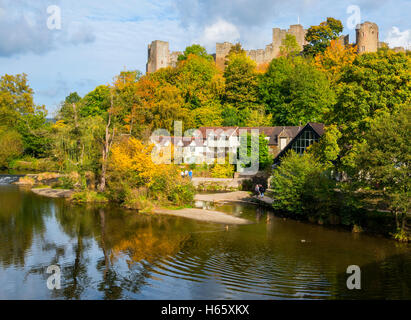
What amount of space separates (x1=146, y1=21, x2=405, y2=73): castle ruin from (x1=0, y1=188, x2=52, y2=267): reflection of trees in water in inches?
2020

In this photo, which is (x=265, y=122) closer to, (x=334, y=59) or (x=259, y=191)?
(x=334, y=59)

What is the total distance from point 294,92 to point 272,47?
25387 millimetres

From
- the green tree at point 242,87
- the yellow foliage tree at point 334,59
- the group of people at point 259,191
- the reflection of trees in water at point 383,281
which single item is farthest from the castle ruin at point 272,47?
the reflection of trees in water at point 383,281

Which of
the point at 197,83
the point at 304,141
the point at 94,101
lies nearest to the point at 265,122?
the point at 197,83

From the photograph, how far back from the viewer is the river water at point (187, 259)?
47.2 ft

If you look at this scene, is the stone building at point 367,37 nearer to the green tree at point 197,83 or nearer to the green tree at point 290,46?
the green tree at point 290,46

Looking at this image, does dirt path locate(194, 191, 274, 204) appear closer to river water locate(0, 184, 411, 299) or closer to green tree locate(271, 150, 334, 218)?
green tree locate(271, 150, 334, 218)

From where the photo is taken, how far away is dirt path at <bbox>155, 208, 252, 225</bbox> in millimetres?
26322

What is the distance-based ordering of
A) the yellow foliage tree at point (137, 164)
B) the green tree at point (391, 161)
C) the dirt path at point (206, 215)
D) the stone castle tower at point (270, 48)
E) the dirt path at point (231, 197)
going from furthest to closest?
the stone castle tower at point (270, 48), the dirt path at point (231, 197), the yellow foliage tree at point (137, 164), the dirt path at point (206, 215), the green tree at point (391, 161)

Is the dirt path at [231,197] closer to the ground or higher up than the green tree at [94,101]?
closer to the ground

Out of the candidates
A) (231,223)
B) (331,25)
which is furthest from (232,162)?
(331,25)

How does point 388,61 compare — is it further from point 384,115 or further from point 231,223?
point 231,223

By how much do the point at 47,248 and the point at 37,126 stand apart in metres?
46.7

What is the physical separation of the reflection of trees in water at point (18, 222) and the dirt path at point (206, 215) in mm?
8314
